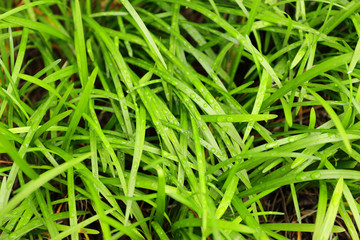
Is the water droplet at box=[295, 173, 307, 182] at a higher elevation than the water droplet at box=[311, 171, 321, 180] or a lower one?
lower

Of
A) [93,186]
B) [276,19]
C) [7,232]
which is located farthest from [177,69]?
[7,232]

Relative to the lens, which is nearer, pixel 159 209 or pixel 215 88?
pixel 159 209

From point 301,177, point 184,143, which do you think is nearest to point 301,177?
point 301,177

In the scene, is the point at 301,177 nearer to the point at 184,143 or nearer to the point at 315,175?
the point at 315,175

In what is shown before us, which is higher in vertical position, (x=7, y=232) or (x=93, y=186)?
(x=93, y=186)

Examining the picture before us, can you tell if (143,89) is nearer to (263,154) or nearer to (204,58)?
(204,58)

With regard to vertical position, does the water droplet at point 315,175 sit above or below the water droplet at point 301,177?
above

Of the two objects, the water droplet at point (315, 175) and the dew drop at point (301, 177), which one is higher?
the water droplet at point (315, 175)

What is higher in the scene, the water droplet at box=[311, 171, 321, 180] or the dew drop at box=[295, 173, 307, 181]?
the water droplet at box=[311, 171, 321, 180]
